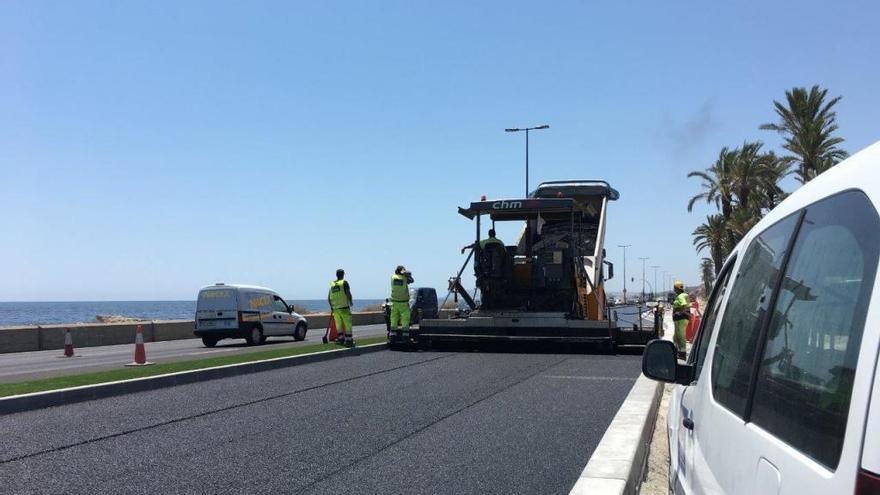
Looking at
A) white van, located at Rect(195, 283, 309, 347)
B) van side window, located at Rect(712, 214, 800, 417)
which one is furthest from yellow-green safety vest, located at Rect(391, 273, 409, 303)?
van side window, located at Rect(712, 214, 800, 417)

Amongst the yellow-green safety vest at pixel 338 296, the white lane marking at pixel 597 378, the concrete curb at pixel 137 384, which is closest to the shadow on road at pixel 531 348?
the yellow-green safety vest at pixel 338 296

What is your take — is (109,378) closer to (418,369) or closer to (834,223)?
(418,369)

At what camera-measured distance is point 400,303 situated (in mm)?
16812

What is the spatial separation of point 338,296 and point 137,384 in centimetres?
714

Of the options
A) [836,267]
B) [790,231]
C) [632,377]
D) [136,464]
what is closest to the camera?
[836,267]

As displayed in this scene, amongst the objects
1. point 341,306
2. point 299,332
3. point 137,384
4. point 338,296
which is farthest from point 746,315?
point 299,332

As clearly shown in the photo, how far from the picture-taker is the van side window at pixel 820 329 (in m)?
1.67

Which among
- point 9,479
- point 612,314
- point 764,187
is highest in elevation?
point 764,187

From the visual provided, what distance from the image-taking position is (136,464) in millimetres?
6094

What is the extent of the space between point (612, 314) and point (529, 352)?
2.03m

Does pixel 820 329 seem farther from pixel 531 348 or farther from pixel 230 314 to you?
pixel 230 314

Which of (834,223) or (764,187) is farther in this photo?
(764,187)

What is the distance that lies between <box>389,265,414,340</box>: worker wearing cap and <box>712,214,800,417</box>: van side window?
45.0 feet

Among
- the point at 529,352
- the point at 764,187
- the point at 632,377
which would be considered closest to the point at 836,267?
the point at 632,377
